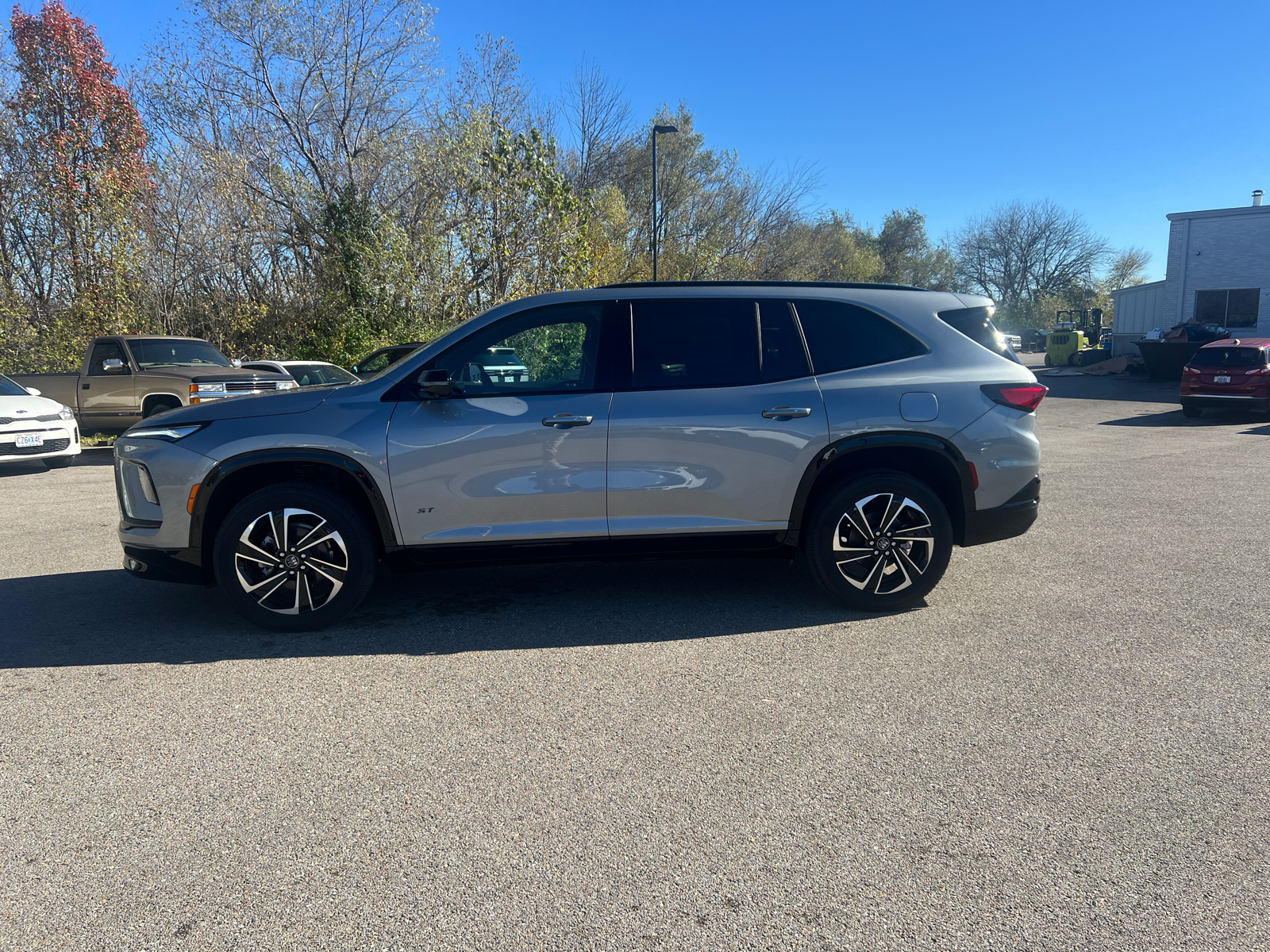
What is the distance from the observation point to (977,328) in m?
5.06

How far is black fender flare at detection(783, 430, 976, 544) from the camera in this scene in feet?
15.6

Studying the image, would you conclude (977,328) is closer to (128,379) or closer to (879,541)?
(879,541)

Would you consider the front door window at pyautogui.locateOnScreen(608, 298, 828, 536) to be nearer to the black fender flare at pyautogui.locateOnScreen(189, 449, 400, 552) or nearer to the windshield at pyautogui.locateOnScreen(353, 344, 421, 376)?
the black fender flare at pyautogui.locateOnScreen(189, 449, 400, 552)

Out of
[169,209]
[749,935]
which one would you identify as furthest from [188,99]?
[749,935]

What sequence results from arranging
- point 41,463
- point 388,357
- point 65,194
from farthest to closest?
1. point 65,194
2. point 388,357
3. point 41,463

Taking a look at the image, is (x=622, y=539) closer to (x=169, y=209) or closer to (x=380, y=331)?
(x=380, y=331)

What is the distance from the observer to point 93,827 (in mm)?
2811

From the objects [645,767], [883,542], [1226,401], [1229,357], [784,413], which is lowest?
[645,767]

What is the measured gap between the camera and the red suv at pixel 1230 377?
54.0 ft

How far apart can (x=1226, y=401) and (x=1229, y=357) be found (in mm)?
912

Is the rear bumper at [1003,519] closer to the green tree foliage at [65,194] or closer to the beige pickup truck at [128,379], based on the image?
the beige pickup truck at [128,379]

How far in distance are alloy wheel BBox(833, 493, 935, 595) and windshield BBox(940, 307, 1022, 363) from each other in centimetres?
109

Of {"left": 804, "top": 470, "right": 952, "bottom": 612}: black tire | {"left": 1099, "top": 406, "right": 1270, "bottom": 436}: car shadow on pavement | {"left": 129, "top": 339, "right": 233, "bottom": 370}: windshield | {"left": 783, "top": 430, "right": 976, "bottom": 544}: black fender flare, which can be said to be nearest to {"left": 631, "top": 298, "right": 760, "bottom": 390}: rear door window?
{"left": 783, "top": 430, "right": 976, "bottom": 544}: black fender flare

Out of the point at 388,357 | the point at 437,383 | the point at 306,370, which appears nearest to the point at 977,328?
the point at 437,383
